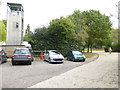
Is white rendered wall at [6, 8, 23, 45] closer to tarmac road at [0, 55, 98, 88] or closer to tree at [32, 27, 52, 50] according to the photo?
tree at [32, 27, 52, 50]

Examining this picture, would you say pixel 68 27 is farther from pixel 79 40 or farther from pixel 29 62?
pixel 29 62

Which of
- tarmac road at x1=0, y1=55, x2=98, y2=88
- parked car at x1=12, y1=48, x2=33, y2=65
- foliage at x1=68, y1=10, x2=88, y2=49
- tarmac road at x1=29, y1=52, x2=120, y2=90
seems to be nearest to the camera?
tarmac road at x1=29, y1=52, x2=120, y2=90

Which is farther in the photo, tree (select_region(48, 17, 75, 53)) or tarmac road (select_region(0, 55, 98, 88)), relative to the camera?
tree (select_region(48, 17, 75, 53))

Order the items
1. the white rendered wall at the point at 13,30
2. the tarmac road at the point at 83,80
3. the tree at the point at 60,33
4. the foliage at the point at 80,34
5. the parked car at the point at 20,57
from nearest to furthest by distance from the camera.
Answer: the tarmac road at the point at 83,80, the parked car at the point at 20,57, the tree at the point at 60,33, the white rendered wall at the point at 13,30, the foliage at the point at 80,34

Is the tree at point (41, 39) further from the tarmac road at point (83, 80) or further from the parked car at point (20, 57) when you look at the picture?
the tarmac road at point (83, 80)

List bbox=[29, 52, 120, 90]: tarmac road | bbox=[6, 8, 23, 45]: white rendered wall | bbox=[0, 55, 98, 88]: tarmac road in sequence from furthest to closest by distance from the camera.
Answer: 1. bbox=[6, 8, 23, 45]: white rendered wall
2. bbox=[0, 55, 98, 88]: tarmac road
3. bbox=[29, 52, 120, 90]: tarmac road

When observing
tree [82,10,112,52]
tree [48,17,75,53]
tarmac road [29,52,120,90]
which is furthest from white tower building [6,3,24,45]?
tarmac road [29,52,120,90]

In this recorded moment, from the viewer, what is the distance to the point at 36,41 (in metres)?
20.0

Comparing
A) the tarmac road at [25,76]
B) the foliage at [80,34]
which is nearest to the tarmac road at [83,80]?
the tarmac road at [25,76]

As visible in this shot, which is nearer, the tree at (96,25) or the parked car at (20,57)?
the parked car at (20,57)

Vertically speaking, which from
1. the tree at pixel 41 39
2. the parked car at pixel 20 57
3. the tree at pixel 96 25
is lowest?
the parked car at pixel 20 57

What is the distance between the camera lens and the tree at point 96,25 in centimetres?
2894

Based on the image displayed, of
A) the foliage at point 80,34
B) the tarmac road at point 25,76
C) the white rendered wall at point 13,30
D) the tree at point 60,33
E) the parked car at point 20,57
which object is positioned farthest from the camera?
the foliage at point 80,34

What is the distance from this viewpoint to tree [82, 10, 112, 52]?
94.9 feet
